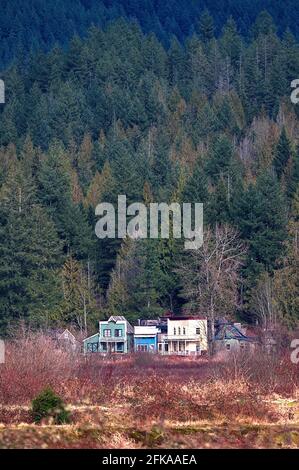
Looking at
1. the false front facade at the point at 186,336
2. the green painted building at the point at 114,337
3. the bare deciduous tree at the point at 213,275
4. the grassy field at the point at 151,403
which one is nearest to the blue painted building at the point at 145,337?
the false front facade at the point at 186,336

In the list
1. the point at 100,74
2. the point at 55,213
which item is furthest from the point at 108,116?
the point at 55,213

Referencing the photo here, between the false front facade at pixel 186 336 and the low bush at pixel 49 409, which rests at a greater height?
the false front facade at pixel 186 336

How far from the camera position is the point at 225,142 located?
81.4m

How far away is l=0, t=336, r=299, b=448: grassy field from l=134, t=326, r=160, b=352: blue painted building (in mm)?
17889

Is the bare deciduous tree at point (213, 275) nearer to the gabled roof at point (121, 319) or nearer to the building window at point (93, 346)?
the gabled roof at point (121, 319)

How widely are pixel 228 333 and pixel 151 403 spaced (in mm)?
27390

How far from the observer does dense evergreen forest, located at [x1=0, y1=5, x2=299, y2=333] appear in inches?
2338

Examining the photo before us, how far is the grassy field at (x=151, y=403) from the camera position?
23766 mm

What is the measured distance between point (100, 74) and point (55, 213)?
65.3 m

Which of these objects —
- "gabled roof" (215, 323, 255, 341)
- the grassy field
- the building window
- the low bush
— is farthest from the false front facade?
the low bush

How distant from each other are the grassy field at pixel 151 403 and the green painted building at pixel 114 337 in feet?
56.1

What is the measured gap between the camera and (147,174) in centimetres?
8256

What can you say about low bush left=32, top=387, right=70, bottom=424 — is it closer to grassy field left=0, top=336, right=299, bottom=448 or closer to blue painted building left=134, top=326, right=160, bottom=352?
grassy field left=0, top=336, right=299, bottom=448

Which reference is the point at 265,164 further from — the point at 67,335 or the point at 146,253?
the point at 67,335
